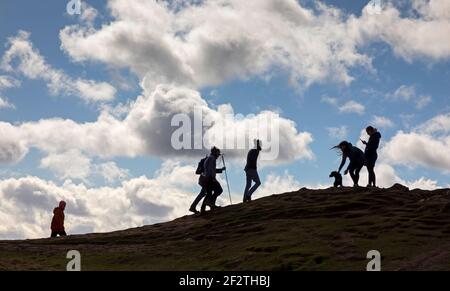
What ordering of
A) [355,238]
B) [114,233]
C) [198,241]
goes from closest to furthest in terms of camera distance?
[355,238], [198,241], [114,233]

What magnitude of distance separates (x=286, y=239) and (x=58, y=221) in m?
10.2

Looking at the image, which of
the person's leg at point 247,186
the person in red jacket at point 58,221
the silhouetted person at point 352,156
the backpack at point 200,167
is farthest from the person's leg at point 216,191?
the person in red jacket at point 58,221

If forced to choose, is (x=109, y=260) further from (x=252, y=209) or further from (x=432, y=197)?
(x=432, y=197)

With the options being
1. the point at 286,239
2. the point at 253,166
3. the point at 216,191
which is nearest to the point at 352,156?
the point at 253,166

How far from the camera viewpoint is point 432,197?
70.4ft

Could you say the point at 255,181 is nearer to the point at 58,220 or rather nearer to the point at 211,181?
the point at 211,181

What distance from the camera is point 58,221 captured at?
2362 cm

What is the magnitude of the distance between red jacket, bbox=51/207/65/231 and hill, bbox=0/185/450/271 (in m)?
1.55

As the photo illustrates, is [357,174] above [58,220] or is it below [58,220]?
above

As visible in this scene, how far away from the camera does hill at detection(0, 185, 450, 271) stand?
14539 mm
